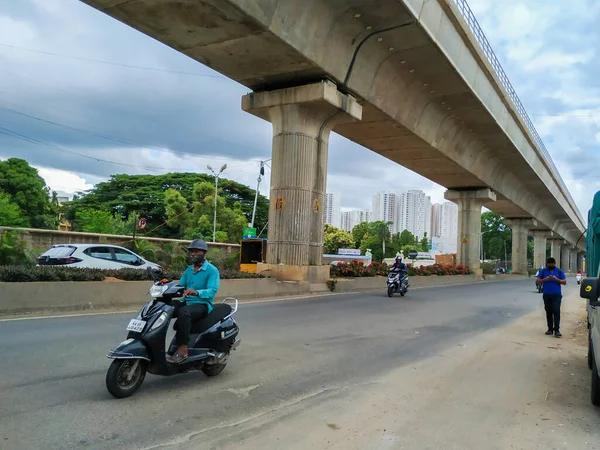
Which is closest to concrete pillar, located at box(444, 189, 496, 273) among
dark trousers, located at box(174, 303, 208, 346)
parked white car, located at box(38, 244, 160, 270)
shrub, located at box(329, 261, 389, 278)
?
shrub, located at box(329, 261, 389, 278)

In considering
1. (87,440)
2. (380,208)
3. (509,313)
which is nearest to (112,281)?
(87,440)

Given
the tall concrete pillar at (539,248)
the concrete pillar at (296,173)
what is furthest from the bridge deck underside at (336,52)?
the tall concrete pillar at (539,248)

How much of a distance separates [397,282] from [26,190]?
4347 cm

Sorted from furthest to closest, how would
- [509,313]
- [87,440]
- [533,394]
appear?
1. [509,313]
2. [533,394]
3. [87,440]

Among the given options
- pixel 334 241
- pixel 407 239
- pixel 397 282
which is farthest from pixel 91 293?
pixel 407 239

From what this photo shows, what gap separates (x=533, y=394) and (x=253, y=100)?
1558cm

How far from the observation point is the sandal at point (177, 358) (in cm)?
516

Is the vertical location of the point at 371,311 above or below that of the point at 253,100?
below

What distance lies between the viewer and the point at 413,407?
17.1ft

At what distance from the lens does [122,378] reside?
16.1 feet

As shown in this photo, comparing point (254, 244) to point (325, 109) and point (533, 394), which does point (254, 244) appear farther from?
point (533, 394)

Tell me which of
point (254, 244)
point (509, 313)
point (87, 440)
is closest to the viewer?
point (87, 440)

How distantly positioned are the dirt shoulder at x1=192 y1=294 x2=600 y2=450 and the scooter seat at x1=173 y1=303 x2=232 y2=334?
1.34 metres

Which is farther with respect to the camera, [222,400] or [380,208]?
[380,208]
